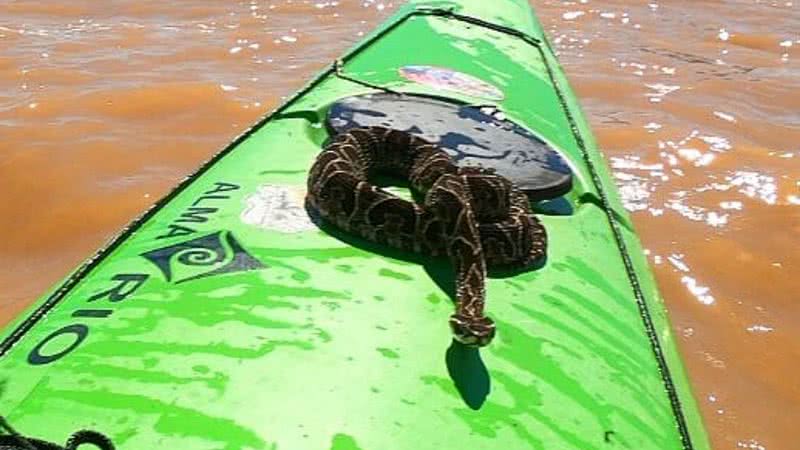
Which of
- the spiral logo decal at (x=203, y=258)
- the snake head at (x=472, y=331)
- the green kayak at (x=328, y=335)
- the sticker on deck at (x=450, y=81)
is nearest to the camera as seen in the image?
the green kayak at (x=328, y=335)

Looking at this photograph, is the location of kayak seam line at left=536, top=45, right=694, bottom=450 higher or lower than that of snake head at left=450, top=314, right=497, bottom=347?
lower

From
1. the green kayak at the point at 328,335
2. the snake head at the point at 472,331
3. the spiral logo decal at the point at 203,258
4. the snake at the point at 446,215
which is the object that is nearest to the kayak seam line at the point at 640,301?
the green kayak at the point at 328,335

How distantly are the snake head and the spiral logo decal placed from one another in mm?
722

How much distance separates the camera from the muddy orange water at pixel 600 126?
5410mm

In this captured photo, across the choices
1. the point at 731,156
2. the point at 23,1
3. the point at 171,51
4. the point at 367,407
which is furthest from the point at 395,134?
the point at 23,1

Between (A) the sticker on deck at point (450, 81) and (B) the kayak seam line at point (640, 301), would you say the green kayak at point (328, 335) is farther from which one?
(A) the sticker on deck at point (450, 81)

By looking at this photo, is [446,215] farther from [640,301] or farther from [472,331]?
[640,301]

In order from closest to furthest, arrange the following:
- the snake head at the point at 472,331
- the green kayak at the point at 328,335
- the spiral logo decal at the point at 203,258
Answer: the green kayak at the point at 328,335 → the snake head at the point at 472,331 → the spiral logo decal at the point at 203,258

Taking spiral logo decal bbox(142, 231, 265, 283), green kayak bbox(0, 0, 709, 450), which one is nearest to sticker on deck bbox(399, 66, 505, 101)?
green kayak bbox(0, 0, 709, 450)

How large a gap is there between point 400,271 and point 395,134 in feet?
3.22

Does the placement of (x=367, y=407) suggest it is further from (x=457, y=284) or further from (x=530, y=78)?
(x=530, y=78)

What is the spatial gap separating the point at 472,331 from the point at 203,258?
0.99 metres

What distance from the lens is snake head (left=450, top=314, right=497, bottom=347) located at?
272 centimetres

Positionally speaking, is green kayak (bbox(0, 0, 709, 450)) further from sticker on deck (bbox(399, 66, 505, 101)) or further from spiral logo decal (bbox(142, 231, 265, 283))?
sticker on deck (bbox(399, 66, 505, 101))
